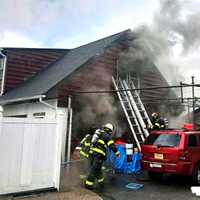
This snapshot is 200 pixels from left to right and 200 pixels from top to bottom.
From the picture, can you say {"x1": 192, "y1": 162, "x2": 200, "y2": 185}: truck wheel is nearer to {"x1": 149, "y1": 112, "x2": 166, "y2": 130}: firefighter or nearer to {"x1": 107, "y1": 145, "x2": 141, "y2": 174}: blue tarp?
{"x1": 107, "y1": 145, "x2": 141, "y2": 174}: blue tarp

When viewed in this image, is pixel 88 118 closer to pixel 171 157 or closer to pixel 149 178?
pixel 149 178

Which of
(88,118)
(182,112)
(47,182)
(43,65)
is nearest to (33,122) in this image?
(47,182)

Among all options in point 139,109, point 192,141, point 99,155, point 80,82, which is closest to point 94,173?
point 99,155

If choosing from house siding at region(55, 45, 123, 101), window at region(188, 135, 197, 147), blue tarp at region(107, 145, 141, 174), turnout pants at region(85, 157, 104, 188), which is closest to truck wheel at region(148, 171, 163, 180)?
blue tarp at region(107, 145, 141, 174)

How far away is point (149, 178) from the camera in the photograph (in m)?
7.96

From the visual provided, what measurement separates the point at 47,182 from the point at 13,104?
22.9ft

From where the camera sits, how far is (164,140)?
7.17m

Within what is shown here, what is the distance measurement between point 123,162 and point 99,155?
2196 millimetres

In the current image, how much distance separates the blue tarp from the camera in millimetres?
8172

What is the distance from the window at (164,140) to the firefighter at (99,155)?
1.38m

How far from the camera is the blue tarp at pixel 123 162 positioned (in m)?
8.17

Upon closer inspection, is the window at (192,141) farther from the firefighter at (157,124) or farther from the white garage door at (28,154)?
the white garage door at (28,154)

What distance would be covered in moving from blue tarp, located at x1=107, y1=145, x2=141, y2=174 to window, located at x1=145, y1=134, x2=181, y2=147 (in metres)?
1.12

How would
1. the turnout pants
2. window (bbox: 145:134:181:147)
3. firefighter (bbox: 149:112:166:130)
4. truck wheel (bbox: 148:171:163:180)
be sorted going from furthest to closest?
firefighter (bbox: 149:112:166:130) < truck wheel (bbox: 148:171:163:180) < window (bbox: 145:134:181:147) < the turnout pants
